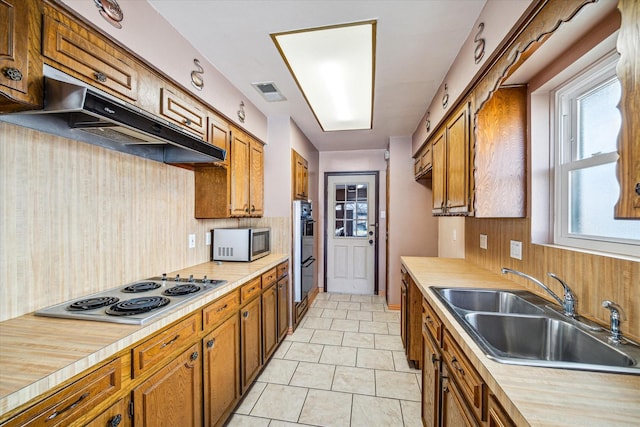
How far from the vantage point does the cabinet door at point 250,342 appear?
1.97m

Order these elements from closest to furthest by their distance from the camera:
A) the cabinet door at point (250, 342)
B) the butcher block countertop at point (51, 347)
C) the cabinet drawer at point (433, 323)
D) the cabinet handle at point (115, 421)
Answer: the butcher block countertop at point (51, 347), the cabinet handle at point (115, 421), the cabinet drawer at point (433, 323), the cabinet door at point (250, 342)

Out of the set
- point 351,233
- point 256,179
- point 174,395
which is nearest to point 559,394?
point 174,395

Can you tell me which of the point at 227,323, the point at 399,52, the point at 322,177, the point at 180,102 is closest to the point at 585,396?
the point at 227,323

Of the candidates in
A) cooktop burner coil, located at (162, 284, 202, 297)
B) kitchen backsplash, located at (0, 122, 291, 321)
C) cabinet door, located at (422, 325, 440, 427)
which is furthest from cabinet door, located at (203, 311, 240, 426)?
cabinet door, located at (422, 325, 440, 427)

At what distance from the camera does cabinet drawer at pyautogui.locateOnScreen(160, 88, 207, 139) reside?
1.65m

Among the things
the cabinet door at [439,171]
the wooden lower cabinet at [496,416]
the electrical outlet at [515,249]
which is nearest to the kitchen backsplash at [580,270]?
the electrical outlet at [515,249]

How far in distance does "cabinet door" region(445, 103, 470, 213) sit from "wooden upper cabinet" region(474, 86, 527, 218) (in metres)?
0.13

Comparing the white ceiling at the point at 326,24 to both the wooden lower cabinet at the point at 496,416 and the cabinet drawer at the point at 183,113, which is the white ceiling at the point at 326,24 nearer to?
the cabinet drawer at the point at 183,113

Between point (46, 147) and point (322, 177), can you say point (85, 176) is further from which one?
point (322, 177)

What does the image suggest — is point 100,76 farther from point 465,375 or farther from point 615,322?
point 615,322

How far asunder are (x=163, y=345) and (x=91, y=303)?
43 centimetres

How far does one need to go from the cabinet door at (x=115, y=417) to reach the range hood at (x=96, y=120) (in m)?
1.05

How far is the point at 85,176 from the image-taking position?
1434mm

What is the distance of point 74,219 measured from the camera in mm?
1382
